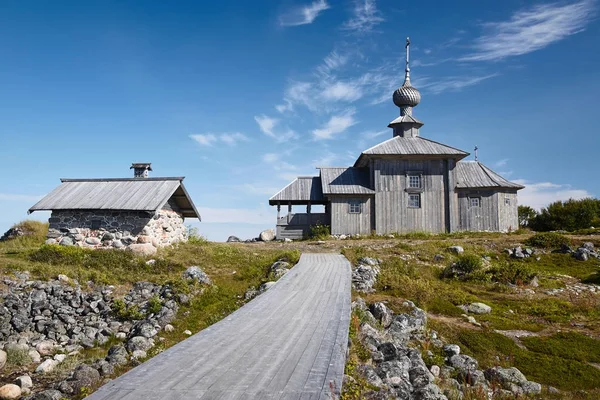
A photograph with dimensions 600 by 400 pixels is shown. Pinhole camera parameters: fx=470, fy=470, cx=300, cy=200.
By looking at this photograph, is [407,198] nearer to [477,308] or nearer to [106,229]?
[477,308]

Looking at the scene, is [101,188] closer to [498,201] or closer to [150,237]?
[150,237]

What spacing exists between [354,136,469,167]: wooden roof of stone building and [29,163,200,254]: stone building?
1406cm

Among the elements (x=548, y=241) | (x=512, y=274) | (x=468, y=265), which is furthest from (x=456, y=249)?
(x=548, y=241)

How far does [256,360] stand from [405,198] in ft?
87.2

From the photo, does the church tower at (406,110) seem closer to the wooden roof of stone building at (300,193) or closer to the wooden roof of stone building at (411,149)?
the wooden roof of stone building at (411,149)

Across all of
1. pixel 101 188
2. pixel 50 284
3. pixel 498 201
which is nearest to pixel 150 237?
pixel 101 188

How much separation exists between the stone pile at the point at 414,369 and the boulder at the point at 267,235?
20993mm

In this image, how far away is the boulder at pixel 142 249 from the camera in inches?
819

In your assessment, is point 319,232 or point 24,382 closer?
point 24,382

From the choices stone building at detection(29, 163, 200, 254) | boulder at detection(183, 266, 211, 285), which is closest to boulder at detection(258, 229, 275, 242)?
stone building at detection(29, 163, 200, 254)

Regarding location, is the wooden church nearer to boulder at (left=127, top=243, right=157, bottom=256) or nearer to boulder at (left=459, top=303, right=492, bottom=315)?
boulder at (left=127, top=243, right=157, bottom=256)

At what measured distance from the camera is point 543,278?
19.6 m

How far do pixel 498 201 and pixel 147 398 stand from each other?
104 ft

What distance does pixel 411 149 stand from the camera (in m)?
32.8
